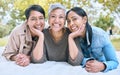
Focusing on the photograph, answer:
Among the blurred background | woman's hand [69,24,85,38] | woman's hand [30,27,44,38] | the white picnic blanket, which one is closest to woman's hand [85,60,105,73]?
the white picnic blanket

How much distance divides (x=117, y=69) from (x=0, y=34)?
1587mm

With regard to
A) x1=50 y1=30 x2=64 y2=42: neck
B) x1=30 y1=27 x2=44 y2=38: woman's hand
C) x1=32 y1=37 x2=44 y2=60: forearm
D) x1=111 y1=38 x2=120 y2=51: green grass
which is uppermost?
x1=30 y1=27 x2=44 y2=38: woman's hand

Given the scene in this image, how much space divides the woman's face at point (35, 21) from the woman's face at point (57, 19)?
0.09m

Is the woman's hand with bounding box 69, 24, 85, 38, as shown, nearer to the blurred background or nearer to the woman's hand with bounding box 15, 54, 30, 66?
the woman's hand with bounding box 15, 54, 30, 66

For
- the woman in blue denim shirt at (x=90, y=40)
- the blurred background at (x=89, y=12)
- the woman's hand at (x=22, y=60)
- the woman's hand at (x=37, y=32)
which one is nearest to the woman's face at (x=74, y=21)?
the woman in blue denim shirt at (x=90, y=40)

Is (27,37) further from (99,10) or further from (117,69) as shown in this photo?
(99,10)

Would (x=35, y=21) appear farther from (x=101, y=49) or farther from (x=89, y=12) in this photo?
(x=89, y=12)

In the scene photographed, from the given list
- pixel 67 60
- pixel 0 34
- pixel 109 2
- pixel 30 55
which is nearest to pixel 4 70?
pixel 30 55

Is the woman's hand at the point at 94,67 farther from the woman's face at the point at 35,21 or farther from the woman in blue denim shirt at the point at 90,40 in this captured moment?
the woman's face at the point at 35,21

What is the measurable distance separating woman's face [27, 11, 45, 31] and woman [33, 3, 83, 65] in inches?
1.9

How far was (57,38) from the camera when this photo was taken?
1539 millimetres

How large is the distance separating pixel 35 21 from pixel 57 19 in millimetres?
151

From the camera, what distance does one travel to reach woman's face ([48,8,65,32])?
148 centimetres

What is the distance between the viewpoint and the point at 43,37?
1489mm
